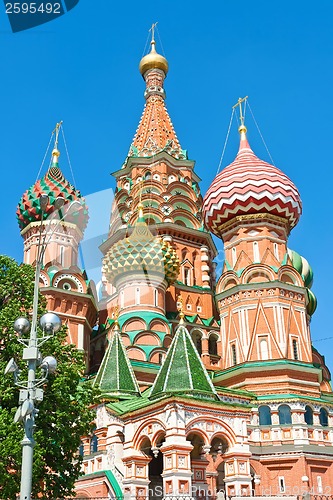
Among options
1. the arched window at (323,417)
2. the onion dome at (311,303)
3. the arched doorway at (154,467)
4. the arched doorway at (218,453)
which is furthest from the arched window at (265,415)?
the onion dome at (311,303)

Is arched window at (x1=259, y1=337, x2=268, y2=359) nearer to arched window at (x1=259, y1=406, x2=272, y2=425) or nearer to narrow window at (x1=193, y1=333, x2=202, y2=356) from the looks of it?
arched window at (x1=259, y1=406, x2=272, y2=425)

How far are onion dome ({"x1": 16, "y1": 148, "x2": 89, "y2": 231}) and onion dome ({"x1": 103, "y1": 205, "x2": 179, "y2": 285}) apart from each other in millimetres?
2836

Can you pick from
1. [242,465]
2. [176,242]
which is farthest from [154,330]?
[242,465]

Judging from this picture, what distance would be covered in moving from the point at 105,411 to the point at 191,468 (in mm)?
2869

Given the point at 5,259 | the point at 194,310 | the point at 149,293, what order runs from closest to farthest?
the point at 5,259 → the point at 149,293 → the point at 194,310

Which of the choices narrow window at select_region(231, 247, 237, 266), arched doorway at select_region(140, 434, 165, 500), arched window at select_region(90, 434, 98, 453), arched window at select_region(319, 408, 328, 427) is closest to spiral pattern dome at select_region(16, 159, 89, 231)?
narrow window at select_region(231, 247, 237, 266)

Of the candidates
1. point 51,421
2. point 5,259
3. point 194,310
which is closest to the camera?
point 51,421

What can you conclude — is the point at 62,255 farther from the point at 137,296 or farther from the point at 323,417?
the point at 323,417

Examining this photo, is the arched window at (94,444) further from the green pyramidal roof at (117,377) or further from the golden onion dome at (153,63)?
the golden onion dome at (153,63)

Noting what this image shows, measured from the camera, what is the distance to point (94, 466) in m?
17.1

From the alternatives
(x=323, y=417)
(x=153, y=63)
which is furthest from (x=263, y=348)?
(x=153, y=63)

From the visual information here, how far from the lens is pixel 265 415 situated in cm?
2238

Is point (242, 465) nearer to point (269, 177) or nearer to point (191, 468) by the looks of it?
point (191, 468)

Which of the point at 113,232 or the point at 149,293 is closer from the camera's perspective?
the point at 149,293
